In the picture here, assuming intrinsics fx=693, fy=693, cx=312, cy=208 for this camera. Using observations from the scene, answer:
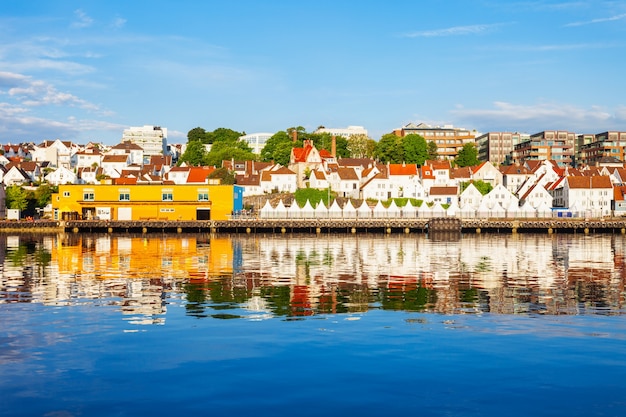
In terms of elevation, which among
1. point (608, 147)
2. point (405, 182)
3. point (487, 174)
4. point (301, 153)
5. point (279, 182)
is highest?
point (608, 147)

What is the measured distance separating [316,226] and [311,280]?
5745cm

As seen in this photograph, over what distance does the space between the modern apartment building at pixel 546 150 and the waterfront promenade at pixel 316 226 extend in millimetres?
96743

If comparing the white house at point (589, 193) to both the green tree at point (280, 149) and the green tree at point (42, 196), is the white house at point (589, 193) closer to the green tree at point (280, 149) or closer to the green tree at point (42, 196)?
the green tree at point (280, 149)

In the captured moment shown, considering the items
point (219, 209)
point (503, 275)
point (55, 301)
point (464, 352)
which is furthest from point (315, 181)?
point (464, 352)

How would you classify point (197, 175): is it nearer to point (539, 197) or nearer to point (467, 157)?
point (539, 197)

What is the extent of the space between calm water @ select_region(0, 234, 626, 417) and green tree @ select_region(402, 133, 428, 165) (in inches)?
4745

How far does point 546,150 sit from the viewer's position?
191 m

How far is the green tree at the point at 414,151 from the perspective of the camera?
158 m

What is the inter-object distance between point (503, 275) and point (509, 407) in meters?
24.4

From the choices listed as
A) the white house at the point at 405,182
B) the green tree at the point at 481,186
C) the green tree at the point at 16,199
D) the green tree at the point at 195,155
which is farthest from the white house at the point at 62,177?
the green tree at the point at 481,186

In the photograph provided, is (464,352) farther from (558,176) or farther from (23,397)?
(558,176)

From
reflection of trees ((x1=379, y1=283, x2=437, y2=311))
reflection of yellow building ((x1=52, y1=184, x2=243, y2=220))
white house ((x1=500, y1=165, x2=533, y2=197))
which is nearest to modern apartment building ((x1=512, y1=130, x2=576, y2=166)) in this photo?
white house ((x1=500, y1=165, x2=533, y2=197))

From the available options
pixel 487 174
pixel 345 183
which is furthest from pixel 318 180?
pixel 487 174

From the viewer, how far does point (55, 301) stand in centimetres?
Answer: 2731
